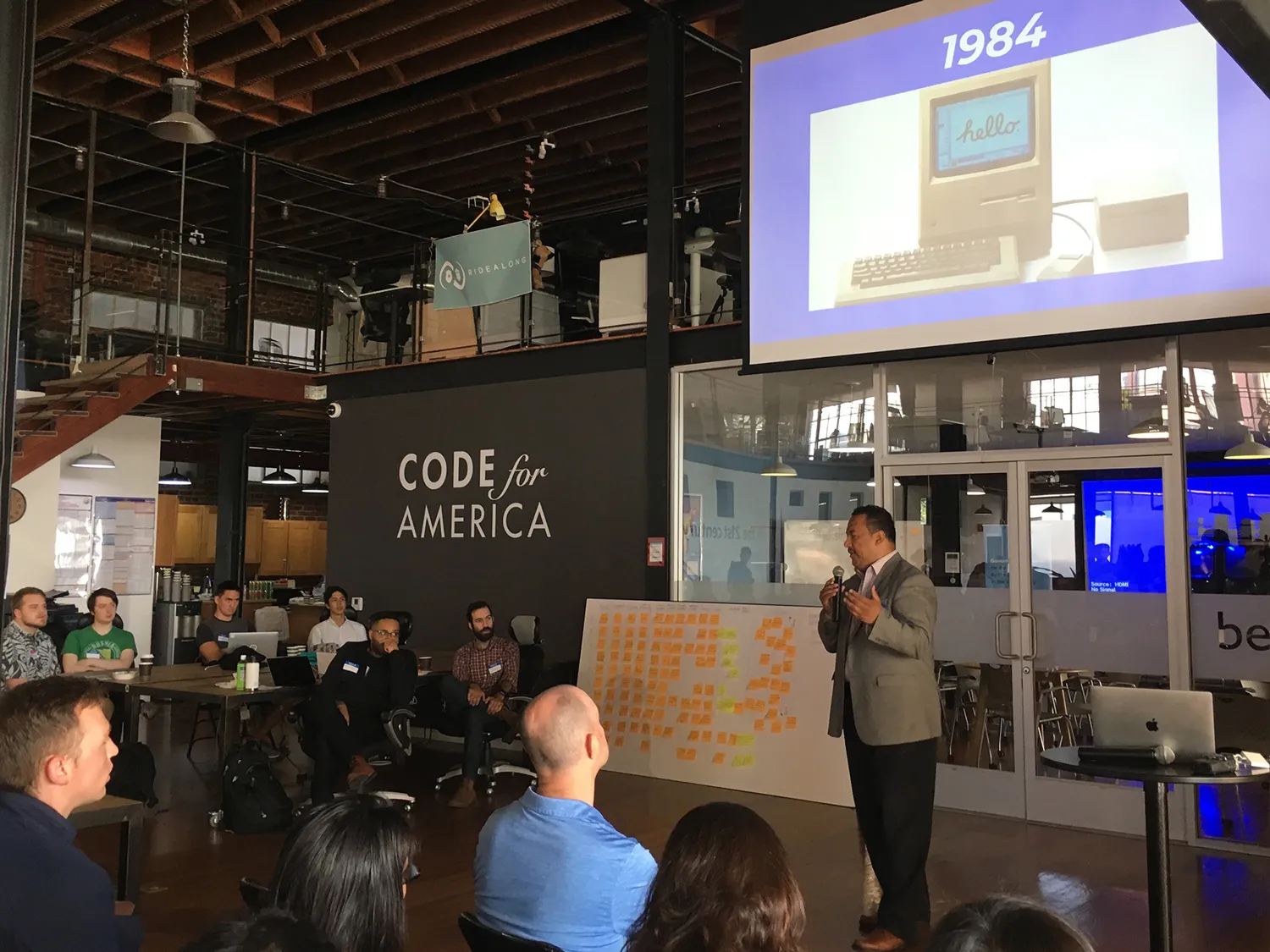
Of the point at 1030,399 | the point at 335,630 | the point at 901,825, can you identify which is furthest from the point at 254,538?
the point at 901,825

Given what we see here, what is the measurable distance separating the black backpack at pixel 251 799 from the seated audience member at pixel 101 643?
1749 mm

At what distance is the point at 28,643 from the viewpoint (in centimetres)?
611

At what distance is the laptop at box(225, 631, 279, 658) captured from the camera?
7.61 m

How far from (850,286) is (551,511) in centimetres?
334

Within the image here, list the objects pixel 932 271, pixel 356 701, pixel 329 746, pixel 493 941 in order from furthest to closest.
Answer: pixel 356 701 < pixel 329 746 < pixel 932 271 < pixel 493 941

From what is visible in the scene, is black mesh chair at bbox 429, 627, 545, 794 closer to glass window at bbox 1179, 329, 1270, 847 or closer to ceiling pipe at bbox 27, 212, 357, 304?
glass window at bbox 1179, 329, 1270, 847

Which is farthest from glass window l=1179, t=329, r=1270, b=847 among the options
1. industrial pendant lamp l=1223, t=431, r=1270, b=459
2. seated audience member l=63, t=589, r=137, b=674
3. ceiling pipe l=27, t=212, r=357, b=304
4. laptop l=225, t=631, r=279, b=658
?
ceiling pipe l=27, t=212, r=357, b=304

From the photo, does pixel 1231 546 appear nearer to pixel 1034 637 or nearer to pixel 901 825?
pixel 1034 637

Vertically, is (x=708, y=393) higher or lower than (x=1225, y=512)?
higher

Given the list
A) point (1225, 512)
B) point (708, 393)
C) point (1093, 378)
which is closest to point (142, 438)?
point (708, 393)

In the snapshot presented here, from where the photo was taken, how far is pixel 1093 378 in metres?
6.12

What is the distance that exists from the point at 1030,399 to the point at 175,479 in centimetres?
1386

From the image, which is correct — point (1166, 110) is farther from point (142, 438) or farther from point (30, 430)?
point (142, 438)

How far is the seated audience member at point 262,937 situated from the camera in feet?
4.13
